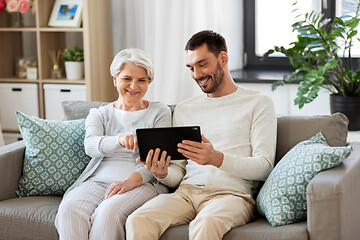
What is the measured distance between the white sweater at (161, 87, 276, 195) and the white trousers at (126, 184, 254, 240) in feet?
0.15

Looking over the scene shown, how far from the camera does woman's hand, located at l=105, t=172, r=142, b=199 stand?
7.72ft

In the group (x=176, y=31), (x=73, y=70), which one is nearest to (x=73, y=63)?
(x=73, y=70)

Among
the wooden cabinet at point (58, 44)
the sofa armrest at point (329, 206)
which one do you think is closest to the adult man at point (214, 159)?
the sofa armrest at point (329, 206)

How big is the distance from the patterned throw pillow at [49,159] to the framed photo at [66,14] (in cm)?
151

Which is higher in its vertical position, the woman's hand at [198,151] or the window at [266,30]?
the window at [266,30]

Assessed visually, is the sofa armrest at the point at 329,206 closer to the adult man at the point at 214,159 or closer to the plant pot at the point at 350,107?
the adult man at the point at 214,159

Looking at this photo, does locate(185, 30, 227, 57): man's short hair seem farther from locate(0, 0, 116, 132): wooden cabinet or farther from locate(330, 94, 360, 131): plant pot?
locate(0, 0, 116, 132): wooden cabinet

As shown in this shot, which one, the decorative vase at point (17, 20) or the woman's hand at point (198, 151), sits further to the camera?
the decorative vase at point (17, 20)

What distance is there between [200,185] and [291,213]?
0.39m

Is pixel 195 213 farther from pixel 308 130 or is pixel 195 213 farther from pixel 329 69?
pixel 329 69

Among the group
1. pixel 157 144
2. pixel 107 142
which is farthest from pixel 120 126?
pixel 157 144

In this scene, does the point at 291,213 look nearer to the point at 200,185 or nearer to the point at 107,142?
the point at 200,185

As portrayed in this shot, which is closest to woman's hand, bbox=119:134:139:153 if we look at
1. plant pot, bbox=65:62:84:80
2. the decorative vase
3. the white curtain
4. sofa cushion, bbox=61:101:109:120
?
sofa cushion, bbox=61:101:109:120

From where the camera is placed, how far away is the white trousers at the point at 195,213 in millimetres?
2109
